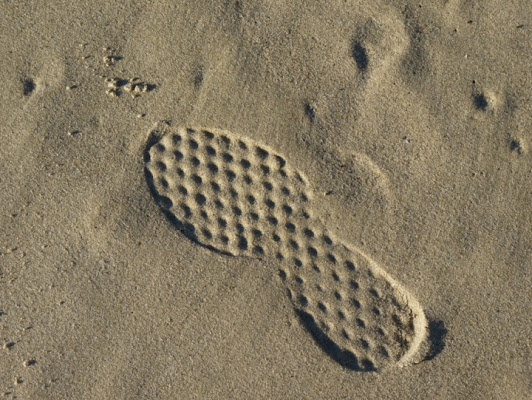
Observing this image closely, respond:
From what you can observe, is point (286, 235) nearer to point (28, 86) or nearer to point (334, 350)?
point (334, 350)

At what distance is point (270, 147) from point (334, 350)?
2.86 ft

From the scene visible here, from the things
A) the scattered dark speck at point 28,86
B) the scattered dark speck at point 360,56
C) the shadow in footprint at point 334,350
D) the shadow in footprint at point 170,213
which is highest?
the scattered dark speck at point 360,56

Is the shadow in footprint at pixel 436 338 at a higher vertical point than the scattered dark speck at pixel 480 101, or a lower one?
lower

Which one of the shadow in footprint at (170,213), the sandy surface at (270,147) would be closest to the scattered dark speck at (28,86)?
the sandy surface at (270,147)

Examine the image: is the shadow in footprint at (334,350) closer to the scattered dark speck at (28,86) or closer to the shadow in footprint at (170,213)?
the shadow in footprint at (170,213)

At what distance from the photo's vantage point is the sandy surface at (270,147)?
5.79 ft

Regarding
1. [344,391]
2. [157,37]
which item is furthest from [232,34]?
[344,391]

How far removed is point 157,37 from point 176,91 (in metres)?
0.24

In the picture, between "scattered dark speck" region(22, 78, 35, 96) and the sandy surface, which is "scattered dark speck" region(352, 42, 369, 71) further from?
"scattered dark speck" region(22, 78, 35, 96)

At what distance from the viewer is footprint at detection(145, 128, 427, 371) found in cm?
178

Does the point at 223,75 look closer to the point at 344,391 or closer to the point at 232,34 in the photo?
the point at 232,34

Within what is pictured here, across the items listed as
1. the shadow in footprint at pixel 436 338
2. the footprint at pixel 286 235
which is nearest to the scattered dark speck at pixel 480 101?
the footprint at pixel 286 235

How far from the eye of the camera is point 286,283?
5.84ft

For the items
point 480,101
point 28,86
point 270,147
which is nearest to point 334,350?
point 270,147
